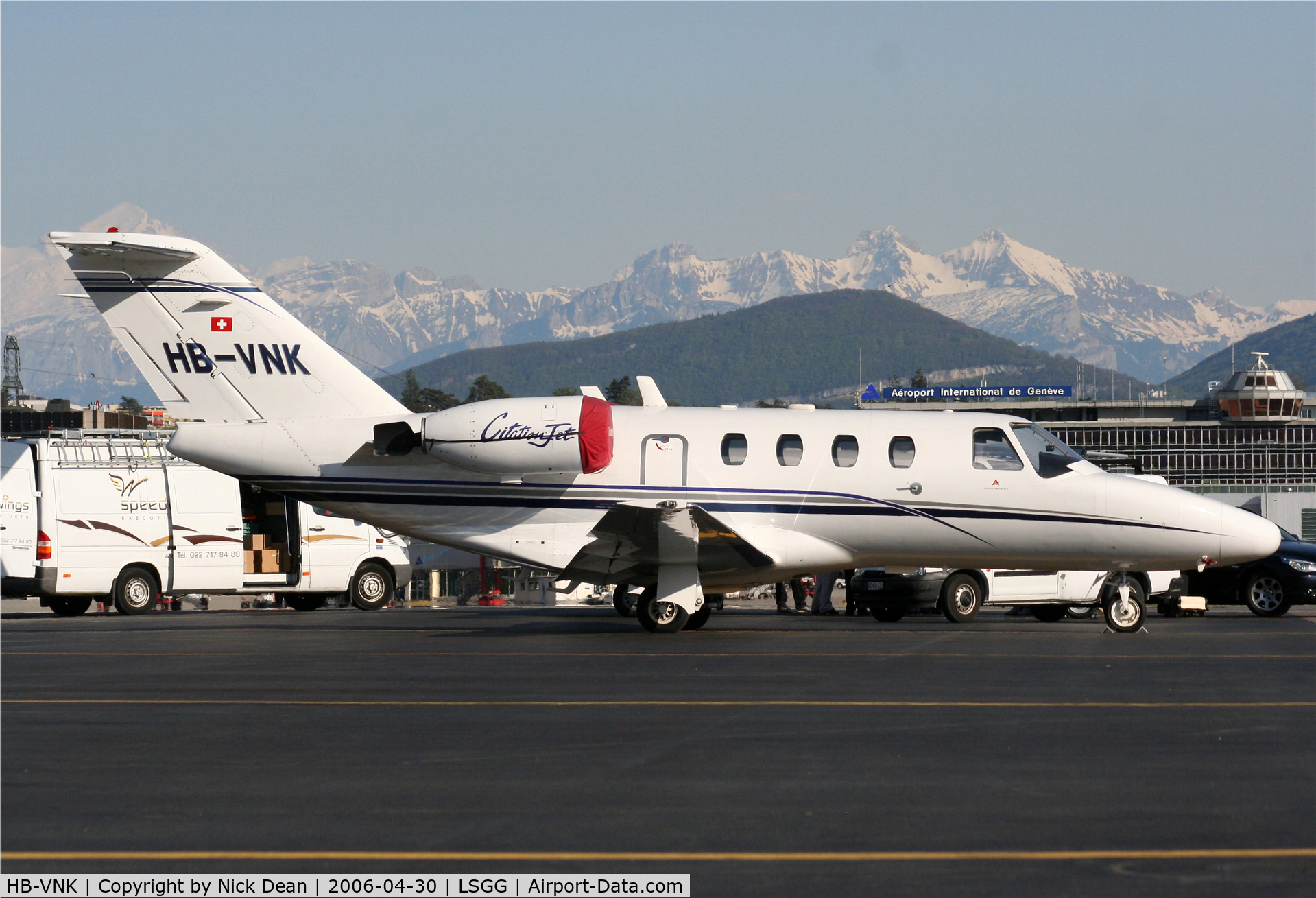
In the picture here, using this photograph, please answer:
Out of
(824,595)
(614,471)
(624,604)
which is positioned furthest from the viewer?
(824,595)

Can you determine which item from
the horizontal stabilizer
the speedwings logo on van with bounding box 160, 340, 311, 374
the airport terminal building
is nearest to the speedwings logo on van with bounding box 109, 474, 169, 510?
the speedwings logo on van with bounding box 160, 340, 311, 374

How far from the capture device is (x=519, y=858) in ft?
20.9

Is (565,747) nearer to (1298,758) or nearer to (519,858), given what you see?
(519,858)

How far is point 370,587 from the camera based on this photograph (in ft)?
90.4

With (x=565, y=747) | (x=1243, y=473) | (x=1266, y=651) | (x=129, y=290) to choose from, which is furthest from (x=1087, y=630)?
(x=1243, y=473)

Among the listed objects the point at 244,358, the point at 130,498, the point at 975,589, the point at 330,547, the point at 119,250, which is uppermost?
the point at 119,250

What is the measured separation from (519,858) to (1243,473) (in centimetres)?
18072

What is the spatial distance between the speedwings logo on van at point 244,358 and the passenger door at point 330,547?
7.80 m

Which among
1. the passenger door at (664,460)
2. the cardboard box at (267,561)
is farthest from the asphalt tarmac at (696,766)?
the cardboard box at (267,561)

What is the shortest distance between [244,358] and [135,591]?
8571 mm

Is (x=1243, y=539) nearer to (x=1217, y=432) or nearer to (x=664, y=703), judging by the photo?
(x=664, y=703)

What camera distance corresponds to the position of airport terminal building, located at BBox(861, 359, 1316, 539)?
169 meters

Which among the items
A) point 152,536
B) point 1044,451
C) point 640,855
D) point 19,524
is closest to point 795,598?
point 1044,451

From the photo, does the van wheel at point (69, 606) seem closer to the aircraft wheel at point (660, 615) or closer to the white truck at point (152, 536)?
the white truck at point (152, 536)
